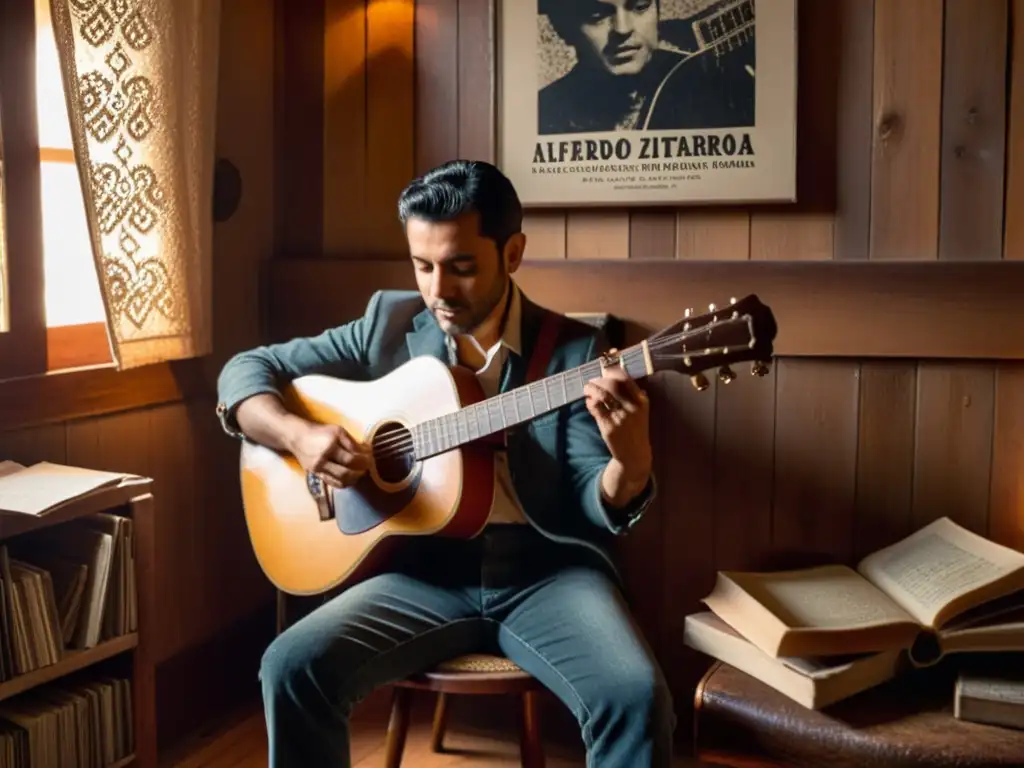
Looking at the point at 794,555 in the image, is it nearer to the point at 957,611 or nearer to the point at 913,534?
the point at 913,534

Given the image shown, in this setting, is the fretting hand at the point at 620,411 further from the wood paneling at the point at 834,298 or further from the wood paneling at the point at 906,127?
the wood paneling at the point at 906,127

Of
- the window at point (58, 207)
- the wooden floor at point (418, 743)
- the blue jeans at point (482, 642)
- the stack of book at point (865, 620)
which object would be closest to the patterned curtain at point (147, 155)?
the window at point (58, 207)

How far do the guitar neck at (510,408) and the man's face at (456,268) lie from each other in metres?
0.18

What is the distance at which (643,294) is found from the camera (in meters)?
2.09

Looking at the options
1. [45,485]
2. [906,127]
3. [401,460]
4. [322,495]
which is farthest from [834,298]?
[45,485]

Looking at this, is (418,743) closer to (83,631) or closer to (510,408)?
(83,631)

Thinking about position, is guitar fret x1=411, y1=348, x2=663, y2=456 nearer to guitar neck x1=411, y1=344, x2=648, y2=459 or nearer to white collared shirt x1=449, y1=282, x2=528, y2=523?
guitar neck x1=411, y1=344, x2=648, y2=459

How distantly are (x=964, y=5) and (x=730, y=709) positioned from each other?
1220mm

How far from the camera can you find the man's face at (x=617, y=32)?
2.04m

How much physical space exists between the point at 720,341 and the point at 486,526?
20.7 inches

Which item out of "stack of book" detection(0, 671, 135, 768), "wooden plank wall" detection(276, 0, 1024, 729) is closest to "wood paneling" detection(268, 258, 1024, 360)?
"wooden plank wall" detection(276, 0, 1024, 729)

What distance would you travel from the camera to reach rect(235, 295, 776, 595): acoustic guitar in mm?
1544

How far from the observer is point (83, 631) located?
1703 mm

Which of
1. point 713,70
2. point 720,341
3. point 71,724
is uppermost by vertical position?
point 713,70
